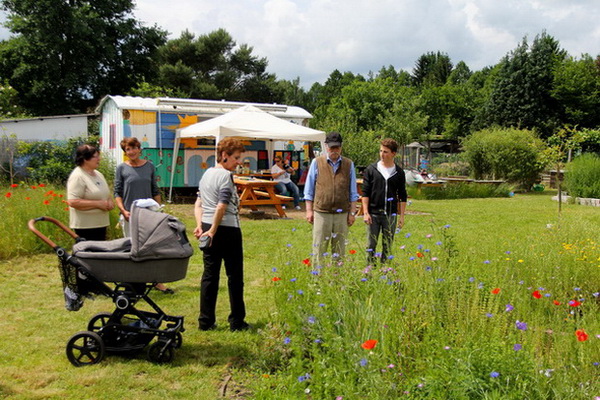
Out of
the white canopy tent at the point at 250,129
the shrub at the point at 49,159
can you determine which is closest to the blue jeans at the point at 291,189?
the white canopy tent at the point at 250,129

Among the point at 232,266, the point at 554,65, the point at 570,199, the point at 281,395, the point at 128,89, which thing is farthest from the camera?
the point at 554,65

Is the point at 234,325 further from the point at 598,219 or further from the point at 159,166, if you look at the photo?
the point at 159,166

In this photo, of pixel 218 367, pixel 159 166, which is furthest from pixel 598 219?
pixel 159 166

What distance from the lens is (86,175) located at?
5.30m

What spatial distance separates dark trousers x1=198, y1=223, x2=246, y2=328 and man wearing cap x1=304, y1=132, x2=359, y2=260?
94cm

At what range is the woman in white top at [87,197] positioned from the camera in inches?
206

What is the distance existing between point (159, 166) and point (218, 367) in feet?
37.8

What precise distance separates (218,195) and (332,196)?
4.28 ft

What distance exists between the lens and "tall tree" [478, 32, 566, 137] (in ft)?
127

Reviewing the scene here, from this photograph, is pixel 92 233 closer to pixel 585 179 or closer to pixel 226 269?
pixel 226 269

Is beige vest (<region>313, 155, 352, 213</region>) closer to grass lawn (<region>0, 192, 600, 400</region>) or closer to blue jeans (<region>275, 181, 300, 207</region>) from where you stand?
grass lawn (<region>0, 192, 600, 400</region>)

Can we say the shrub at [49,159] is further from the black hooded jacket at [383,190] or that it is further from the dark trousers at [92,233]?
the black hooded jacket at [383,190]

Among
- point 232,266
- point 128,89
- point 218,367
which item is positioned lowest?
point 218,367

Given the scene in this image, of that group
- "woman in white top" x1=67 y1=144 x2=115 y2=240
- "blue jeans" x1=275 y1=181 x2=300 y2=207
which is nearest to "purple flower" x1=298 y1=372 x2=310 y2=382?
"woman in white top" x1=67 y1=144 x2=115 y2=240
